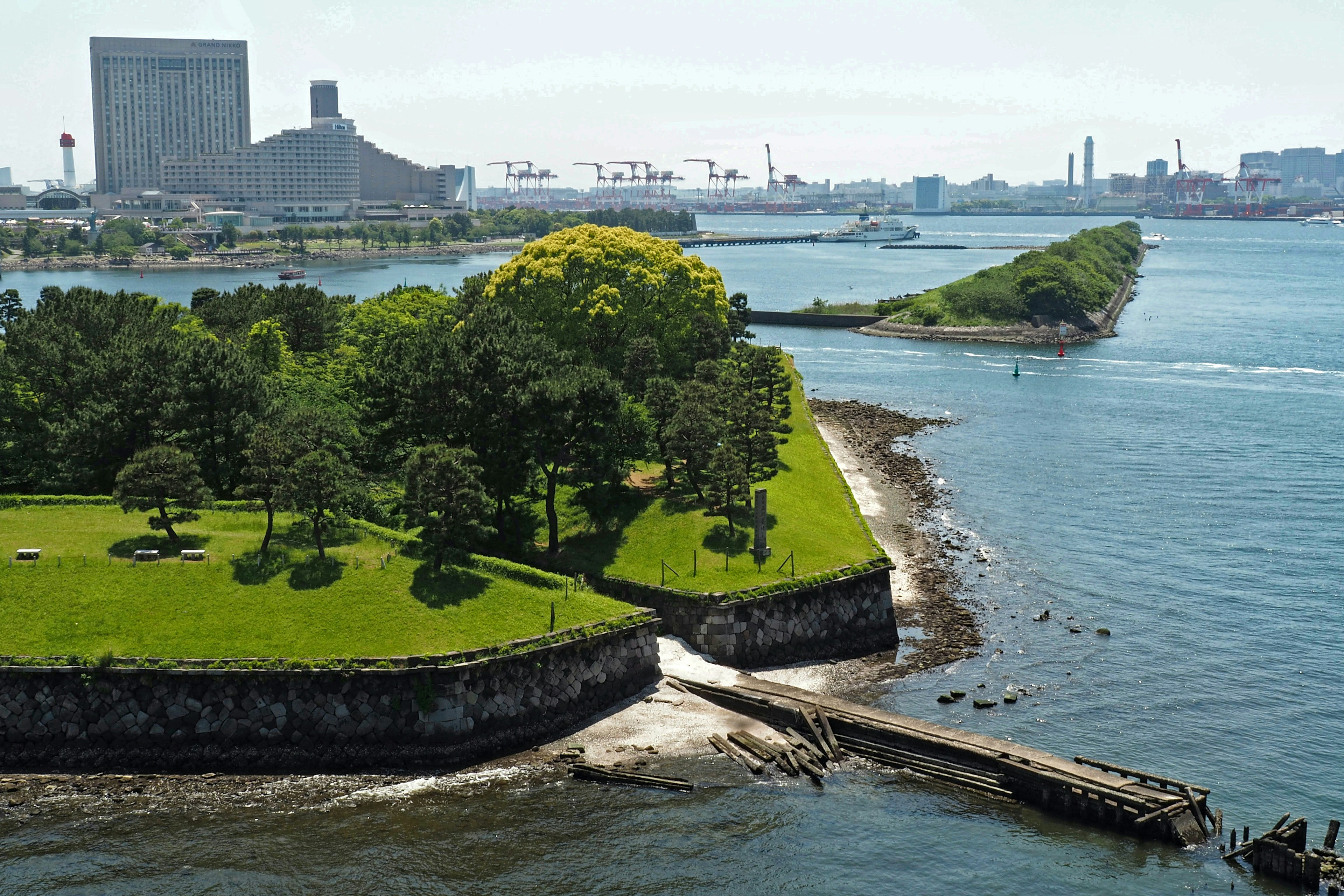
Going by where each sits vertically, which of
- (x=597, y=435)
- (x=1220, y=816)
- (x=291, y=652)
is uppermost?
(x=597, y=435)

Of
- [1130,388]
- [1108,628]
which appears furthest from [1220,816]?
[1130,388]

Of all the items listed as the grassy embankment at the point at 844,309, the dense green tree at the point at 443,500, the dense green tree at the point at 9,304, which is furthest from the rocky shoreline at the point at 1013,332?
the dense green tree at the point at 443,500

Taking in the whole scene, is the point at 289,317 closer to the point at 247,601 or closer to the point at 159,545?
the point at 159,545

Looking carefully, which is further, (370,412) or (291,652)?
(370,412)

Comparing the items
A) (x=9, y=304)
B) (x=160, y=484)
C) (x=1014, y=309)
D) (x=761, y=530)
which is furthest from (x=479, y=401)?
(x=1014, y=309)

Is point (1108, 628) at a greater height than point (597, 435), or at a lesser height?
lesser

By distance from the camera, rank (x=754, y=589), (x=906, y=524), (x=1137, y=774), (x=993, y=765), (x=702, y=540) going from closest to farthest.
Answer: (x=1137, y=774), (x=993, y=765), (x=754, y=589), (x=702, y=540), (x=906, y=524)

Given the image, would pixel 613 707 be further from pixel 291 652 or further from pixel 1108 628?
pixel 1108 628
